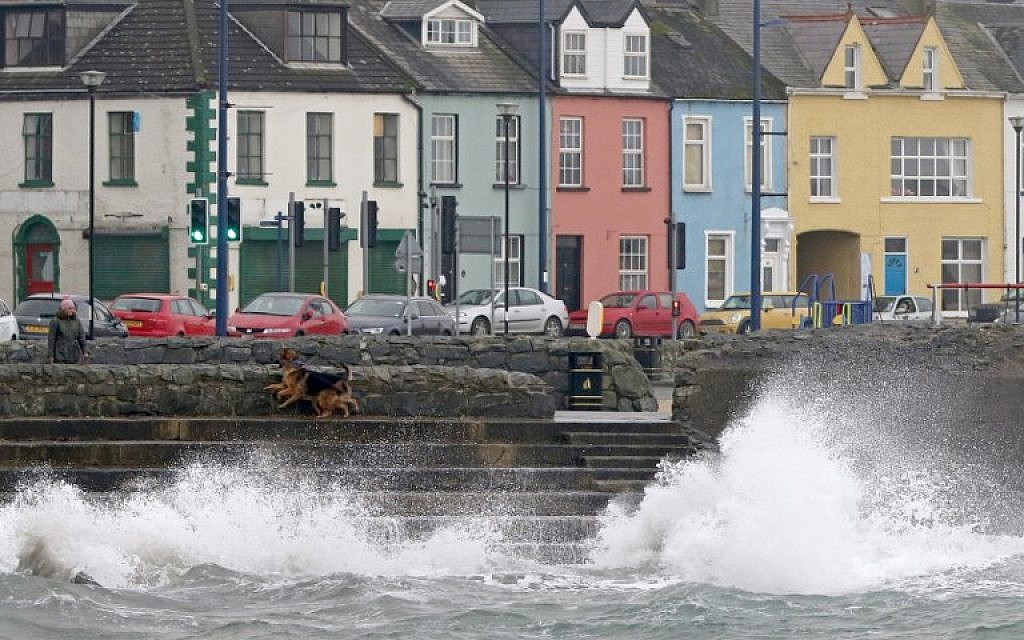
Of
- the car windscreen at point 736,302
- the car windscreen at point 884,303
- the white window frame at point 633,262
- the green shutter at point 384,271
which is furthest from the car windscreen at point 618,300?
the car windscreen at point 884,303

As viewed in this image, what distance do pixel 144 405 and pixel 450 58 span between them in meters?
33.4

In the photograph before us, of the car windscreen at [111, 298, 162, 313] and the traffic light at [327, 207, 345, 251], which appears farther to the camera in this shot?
the car windscreen at [111, 298, 162, 313]

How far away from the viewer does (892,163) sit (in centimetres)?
6266

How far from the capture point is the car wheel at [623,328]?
176 feet

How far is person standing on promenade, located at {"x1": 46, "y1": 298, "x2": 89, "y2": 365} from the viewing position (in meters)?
27.8

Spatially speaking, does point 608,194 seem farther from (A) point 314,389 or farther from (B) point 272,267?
(A) point 314,389

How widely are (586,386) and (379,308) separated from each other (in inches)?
724

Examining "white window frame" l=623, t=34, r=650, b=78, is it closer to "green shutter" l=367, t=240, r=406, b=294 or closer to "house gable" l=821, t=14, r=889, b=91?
"house gable" l=821, t=14, r=889, b=91

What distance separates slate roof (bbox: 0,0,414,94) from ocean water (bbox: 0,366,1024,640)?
92.6 ft

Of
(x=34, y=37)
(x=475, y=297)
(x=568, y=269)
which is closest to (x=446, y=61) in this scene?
(x=568, y=269)

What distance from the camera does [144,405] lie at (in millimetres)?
24656

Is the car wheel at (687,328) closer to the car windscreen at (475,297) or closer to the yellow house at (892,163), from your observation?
the car windscreen at (475,297)

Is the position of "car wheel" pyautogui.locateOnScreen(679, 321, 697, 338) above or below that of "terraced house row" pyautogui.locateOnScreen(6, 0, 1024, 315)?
below

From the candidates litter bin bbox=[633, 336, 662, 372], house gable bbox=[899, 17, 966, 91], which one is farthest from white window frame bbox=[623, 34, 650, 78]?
litter bin bbox=[633, 336, 662, 372]
